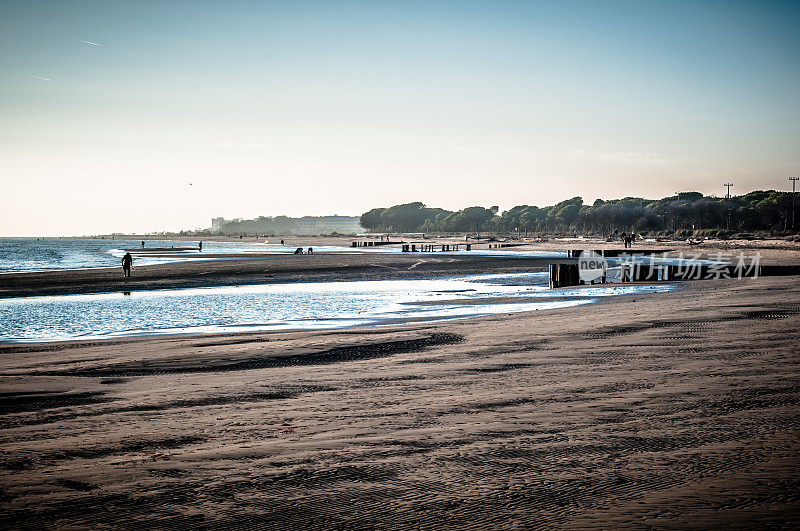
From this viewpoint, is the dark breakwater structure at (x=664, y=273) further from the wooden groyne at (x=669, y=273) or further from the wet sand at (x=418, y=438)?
the wet sand at (x=418, y=438)

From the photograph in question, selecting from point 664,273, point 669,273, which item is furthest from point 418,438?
point 664,273

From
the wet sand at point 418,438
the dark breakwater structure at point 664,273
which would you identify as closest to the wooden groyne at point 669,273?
the dark breakwater structure at point 664,273

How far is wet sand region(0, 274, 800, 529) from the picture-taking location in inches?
178

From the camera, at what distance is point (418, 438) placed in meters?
6.23

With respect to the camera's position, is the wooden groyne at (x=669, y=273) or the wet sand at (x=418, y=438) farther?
the wooden groyne at (x=669, y=273)

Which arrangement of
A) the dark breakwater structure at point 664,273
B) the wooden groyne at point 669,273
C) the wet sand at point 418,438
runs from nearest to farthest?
1. the wet sand at point 418,438
2. the wooden groyne at point 669,273
3. the dark breakwater structure at point 664,273

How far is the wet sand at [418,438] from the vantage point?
4.53 meters

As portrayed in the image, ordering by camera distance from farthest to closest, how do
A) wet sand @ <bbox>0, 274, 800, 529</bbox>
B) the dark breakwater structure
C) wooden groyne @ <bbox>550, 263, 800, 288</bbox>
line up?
1. the dark breakwater structure
2. wooden groyne @ <bbox>550, 263, 800, 288</bbox>
3. wet sand @ <bbox>0, 274, 800, 529</bbox>

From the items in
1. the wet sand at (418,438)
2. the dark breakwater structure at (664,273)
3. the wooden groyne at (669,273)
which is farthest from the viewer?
the dark breakwater structure at (664,273)

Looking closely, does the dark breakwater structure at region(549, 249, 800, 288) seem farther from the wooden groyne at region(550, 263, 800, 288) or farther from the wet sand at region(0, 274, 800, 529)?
the wet sand at region(0, 274, 800, 529)

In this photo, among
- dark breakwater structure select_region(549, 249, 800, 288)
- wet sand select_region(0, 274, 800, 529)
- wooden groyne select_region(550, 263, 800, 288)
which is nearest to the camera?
wet sand select_region(0, 274, 800, 529)

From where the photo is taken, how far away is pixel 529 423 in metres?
6.66

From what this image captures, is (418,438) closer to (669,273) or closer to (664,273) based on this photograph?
(669,273)

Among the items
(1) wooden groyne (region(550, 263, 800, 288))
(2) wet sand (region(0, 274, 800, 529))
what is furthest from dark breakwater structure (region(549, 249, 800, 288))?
(2) wet sand (region(0, 274, 800, 529))
